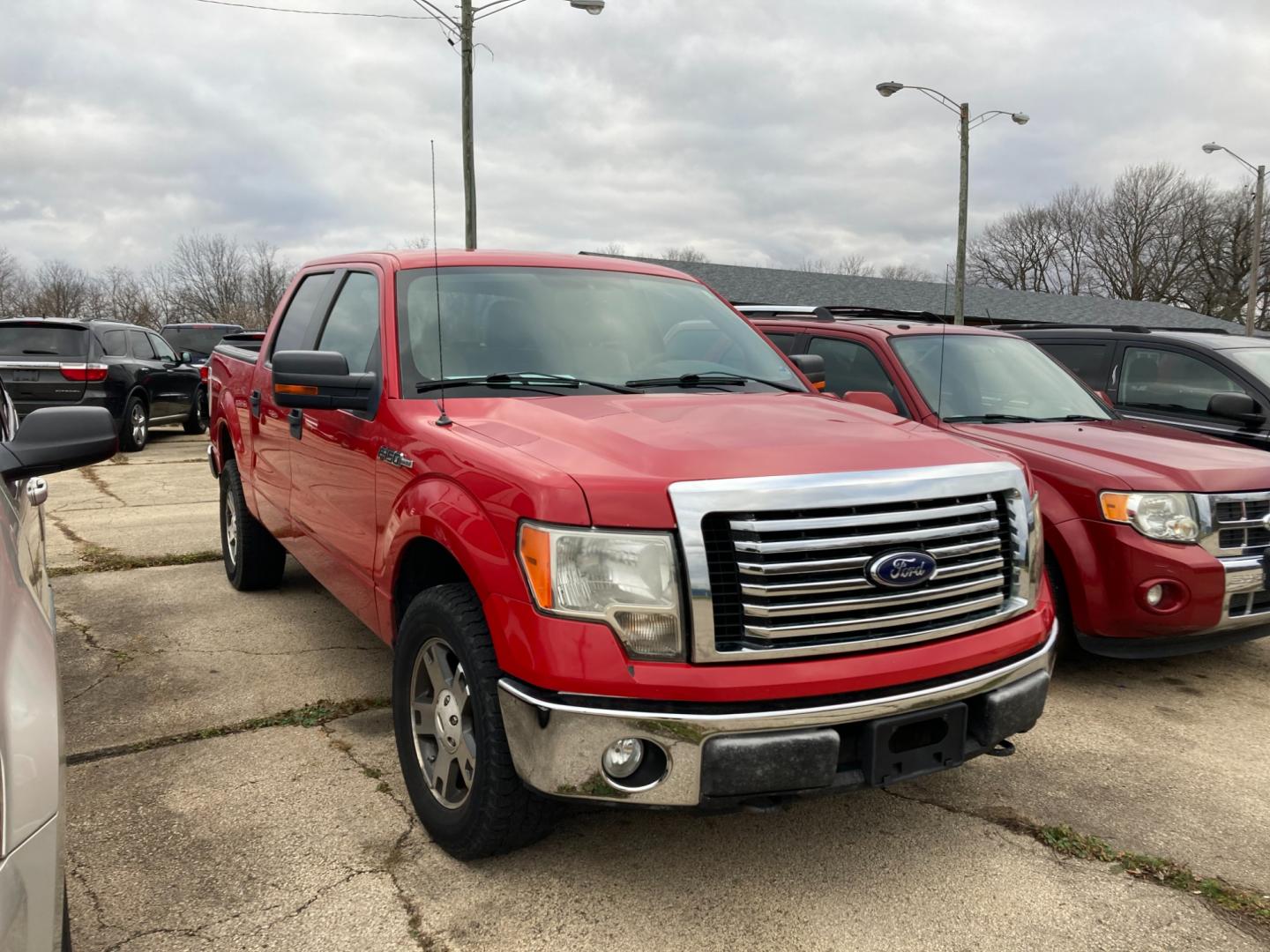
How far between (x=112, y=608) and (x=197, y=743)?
226cm

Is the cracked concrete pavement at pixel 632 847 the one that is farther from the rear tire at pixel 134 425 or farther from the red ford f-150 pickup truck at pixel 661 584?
the rear tire at pixel 134 425

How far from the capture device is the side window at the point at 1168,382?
6.61 m

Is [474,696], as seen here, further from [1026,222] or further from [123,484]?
[1026,222]

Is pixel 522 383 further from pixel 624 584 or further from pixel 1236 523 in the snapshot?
pixel 1236 523

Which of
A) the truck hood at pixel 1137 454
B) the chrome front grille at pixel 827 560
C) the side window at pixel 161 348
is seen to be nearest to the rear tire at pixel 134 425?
the side window at pixel 161 348

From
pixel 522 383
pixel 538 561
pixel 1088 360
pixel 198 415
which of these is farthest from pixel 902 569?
pixel 198 415

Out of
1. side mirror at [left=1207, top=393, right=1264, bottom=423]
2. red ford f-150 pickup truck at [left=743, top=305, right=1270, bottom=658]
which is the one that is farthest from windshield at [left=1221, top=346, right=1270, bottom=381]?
red ford f-150 pickup truck at [left=743, top=305, right=1270, bottom=658]

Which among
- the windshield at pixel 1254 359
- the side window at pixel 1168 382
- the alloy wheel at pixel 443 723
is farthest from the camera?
the side window at pixel 1168 382

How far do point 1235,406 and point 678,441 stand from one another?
507 centimetres

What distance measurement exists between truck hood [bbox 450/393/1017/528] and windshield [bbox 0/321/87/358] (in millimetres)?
11422

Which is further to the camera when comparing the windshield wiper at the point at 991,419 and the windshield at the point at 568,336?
the windshield wiper at the point at 991,419

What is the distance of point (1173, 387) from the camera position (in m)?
6.83

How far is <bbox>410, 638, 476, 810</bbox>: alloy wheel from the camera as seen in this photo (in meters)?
2.74

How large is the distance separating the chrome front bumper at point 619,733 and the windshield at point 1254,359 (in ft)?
17.9
